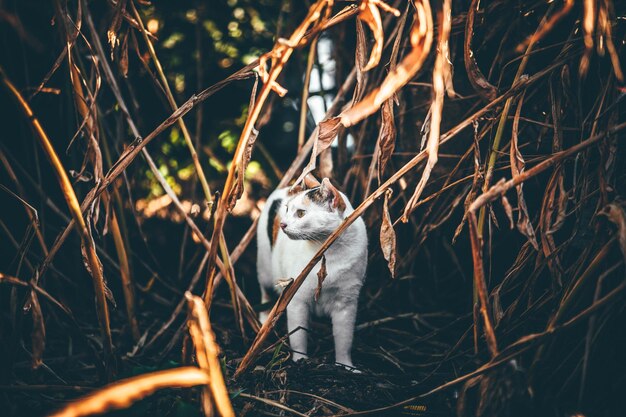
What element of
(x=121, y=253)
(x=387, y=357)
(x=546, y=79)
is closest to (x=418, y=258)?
(x=387, y=357)

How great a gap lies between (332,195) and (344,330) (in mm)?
380

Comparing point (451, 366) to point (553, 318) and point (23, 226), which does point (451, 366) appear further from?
point (23, 226)

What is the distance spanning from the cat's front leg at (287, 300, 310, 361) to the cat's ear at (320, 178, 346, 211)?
0.29 m

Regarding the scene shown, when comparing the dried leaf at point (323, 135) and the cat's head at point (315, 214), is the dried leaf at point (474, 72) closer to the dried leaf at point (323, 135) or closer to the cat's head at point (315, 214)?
the dried leaf at point (323, 135)

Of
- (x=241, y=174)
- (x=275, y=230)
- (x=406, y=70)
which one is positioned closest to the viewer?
(x=406, y=70)

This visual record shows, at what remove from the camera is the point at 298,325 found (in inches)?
56.1

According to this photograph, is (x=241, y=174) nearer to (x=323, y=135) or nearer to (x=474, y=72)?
(x=323, y=135)

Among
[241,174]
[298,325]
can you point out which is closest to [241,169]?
[241,174]

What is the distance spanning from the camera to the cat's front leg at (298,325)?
1.41 metres

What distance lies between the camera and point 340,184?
1.88 meters

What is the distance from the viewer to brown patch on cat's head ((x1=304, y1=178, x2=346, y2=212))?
4.52 feet

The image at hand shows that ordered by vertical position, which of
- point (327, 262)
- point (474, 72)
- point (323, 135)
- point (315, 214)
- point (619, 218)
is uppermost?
point (474, 72)

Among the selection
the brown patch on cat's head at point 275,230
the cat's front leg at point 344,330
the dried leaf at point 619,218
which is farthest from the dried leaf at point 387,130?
the brown patch on cat's head at point 275,230

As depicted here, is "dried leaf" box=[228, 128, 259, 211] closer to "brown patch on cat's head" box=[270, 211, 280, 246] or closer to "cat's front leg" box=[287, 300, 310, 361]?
"cat's front leg" box=[287, 300, 310, 361]
